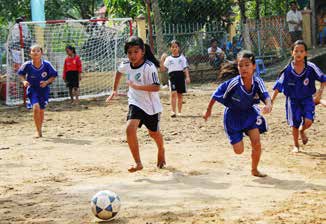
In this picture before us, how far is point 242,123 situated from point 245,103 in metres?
0.23

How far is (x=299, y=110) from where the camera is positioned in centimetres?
838

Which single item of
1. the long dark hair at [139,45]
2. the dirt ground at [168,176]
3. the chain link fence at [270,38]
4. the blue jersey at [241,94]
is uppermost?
the chain link fence at [270,38]

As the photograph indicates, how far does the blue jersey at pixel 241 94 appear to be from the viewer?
268 inches

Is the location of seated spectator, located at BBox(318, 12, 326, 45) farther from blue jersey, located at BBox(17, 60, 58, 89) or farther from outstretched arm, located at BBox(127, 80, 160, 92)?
outstretched arm, located at BBox(127, 80, 160, 92)

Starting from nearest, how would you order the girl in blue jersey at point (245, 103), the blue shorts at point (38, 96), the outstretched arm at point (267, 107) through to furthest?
the outstretched arm at point (267, 107), the girl in blue jersey at point (245, 103), the blue shorts at point (38, 96)

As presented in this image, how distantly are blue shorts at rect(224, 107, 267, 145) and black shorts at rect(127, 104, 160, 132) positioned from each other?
2.85 ft

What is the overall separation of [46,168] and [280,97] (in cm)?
826

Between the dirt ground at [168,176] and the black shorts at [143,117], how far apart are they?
540 mm

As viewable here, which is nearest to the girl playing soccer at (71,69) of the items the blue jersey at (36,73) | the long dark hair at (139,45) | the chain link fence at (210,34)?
the chain link fence at (210,34)

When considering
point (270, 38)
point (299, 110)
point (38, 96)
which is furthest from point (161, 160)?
point (270, 38)

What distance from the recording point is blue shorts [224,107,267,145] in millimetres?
6855

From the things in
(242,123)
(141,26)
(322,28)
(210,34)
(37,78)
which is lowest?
(242,123)

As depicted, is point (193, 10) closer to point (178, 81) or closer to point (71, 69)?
point (71, 69)

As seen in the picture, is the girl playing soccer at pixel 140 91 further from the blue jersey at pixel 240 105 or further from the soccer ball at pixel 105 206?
the soccer ball at pixel 105 206
